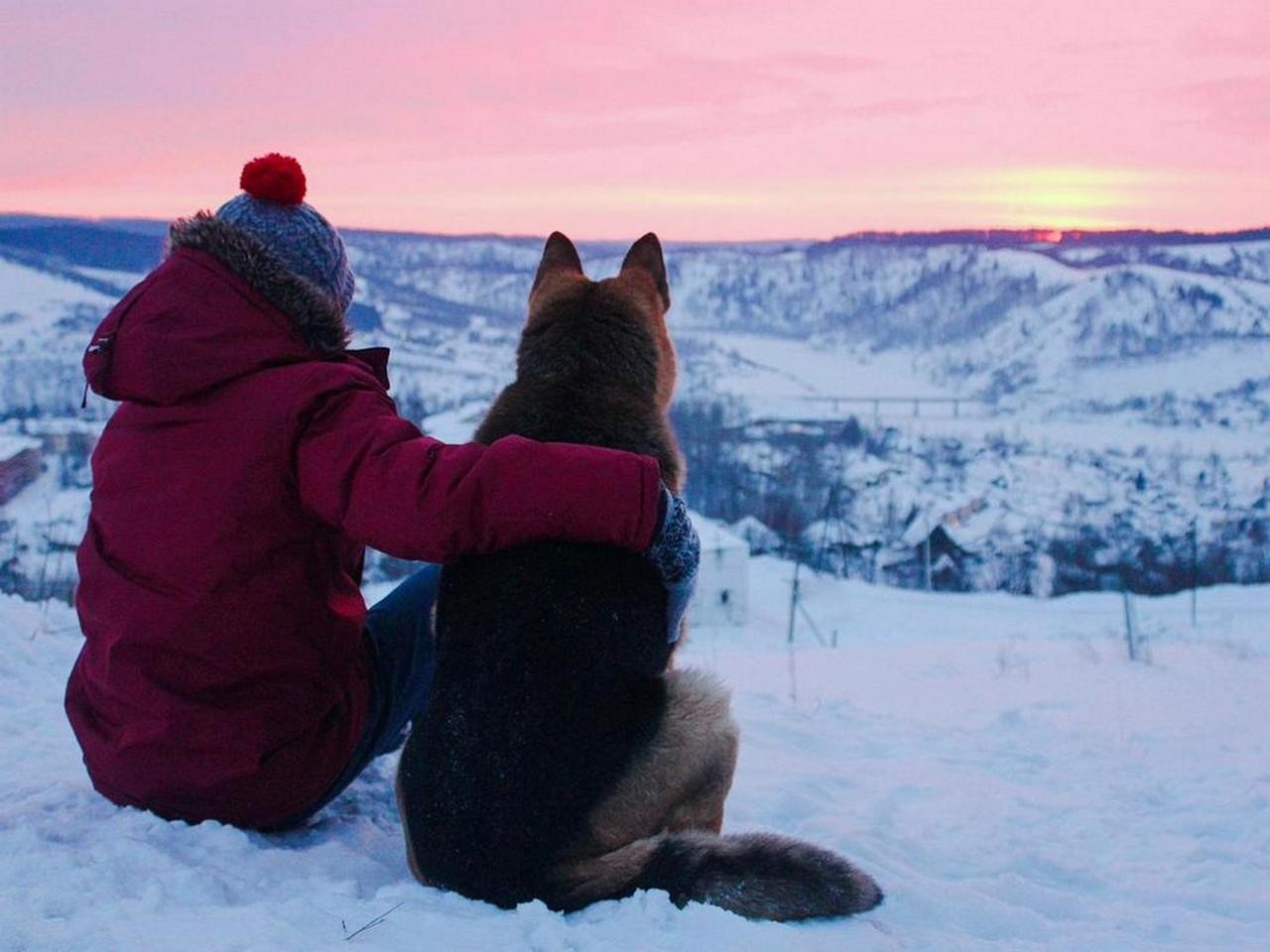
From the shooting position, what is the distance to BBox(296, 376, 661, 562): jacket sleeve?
8.15 feet

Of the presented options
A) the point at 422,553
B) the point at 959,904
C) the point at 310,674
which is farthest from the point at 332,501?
the point at 959,904

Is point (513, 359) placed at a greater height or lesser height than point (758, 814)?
greater

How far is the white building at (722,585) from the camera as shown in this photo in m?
34.9

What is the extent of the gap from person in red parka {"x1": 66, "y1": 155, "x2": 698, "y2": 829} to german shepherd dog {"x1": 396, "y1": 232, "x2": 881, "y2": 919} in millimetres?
150

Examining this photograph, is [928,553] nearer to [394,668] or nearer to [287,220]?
[394,668]

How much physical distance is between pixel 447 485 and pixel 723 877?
46.5 inches

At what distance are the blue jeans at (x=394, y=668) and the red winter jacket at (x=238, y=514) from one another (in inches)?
12.2

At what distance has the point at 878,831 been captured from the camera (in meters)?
4.07

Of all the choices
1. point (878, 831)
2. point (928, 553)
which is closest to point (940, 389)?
point (928, 553)

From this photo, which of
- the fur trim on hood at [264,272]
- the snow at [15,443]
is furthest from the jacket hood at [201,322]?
the snow at [15,443]

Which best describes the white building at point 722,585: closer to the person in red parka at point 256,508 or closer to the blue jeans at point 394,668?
the blue jeans at point 394,668

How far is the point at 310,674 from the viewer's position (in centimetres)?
300

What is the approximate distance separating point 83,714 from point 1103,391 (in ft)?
402

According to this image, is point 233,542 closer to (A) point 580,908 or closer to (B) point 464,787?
(B) point 464,787
